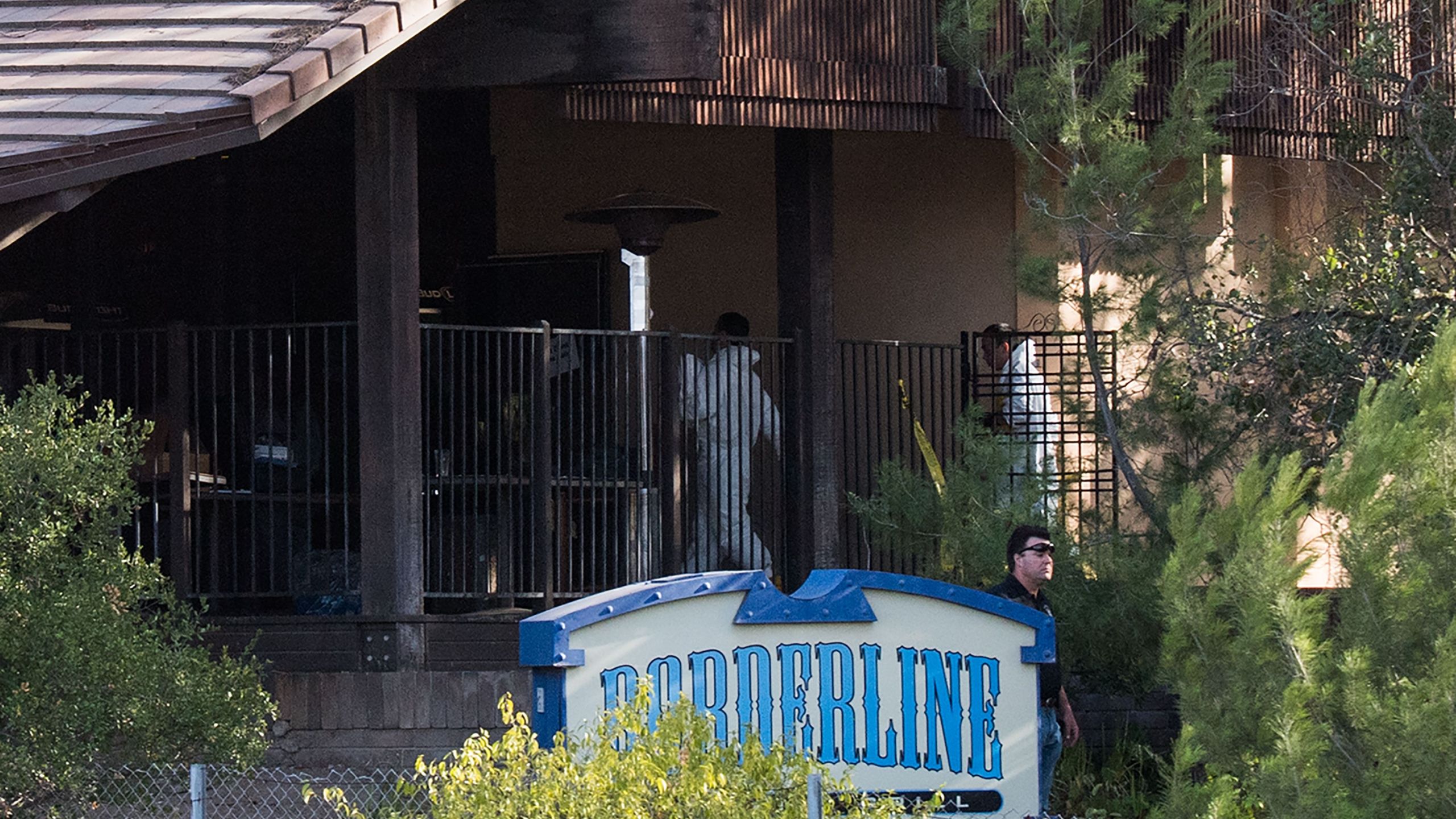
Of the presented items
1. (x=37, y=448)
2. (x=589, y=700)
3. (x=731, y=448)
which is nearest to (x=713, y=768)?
(x=589, y=700)

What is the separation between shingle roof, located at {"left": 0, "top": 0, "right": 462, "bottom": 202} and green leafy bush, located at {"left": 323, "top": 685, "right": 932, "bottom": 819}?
307cm

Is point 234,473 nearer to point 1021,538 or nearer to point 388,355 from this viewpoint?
point 388,355

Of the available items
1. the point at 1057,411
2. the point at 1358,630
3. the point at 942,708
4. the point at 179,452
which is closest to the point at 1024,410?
the point at 1057,411

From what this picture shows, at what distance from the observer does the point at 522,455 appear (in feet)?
30.7

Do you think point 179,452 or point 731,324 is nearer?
point 179,452

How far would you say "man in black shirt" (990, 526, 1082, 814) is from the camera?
771 centimetres

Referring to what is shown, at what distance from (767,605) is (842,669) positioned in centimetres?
41

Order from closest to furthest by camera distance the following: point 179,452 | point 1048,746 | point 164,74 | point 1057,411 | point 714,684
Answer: point 714,684 < point 1048,746 < point 164,74 < point 179,452 < point 1057,411

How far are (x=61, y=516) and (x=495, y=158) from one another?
22.0ft

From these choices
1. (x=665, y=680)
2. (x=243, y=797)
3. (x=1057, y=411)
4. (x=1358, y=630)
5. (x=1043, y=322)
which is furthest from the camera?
(x=1043, y=322)

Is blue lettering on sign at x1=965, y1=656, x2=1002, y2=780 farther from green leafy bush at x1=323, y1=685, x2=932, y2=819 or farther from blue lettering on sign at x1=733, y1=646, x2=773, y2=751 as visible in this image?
green leafy bush at x1=323, y1=685, x2=932, y2=819

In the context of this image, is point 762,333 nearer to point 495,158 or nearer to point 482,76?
point 495,158

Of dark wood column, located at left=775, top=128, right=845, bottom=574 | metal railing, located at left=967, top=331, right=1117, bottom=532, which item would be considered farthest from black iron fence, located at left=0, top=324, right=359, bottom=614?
metal railing, located at left=967, top=331, right=1117, bottom=532

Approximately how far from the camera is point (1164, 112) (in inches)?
440
